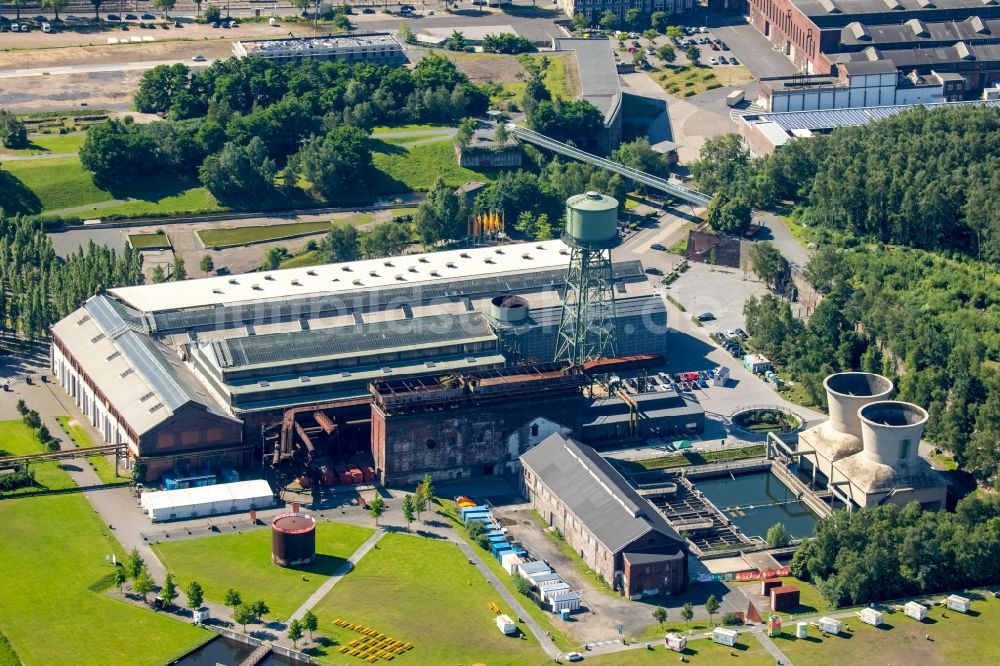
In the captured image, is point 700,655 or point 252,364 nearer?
point 700,655

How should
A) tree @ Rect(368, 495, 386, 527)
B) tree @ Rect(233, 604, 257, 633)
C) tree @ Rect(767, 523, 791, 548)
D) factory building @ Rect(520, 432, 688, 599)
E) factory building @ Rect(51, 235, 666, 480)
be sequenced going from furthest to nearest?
factory building @ Rect(51, 235, 666, 480) < tree @ Rect(368, 495, 386, 527) < tree @ Rect(767, 523, 791, 548) < factory building @ Rect(520, 432, 688, 599) < tree @ Rect(233, 604, 257, 633)

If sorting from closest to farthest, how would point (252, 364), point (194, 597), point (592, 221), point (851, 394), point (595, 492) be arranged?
point (194, 597) < point (595, 492) < point (252, 364) < point (851, 394) < point (592, 221)

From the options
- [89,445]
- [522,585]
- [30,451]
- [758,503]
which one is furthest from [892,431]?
[30,451]

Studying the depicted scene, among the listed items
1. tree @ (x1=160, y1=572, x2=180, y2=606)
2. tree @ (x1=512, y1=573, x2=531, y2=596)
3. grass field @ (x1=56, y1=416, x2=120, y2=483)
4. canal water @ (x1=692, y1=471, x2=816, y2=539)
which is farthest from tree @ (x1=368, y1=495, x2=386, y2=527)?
canal water @ (x1=692, y1=471, x2=816, y2=539)

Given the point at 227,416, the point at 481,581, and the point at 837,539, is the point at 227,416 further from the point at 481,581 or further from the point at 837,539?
the point at 837,539

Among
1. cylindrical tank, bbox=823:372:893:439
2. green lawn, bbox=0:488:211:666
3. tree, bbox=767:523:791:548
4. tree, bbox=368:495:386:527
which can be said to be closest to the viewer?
green lawn, bbox=0:488:211:666

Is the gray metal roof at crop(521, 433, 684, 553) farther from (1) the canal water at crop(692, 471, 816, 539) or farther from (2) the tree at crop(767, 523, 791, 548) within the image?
(1) the canal water at crop(692, 471, 816, 539)

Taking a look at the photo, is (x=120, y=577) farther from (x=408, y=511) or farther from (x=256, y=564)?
(x=408, y=511)

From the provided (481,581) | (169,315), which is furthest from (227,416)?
(481,581)
